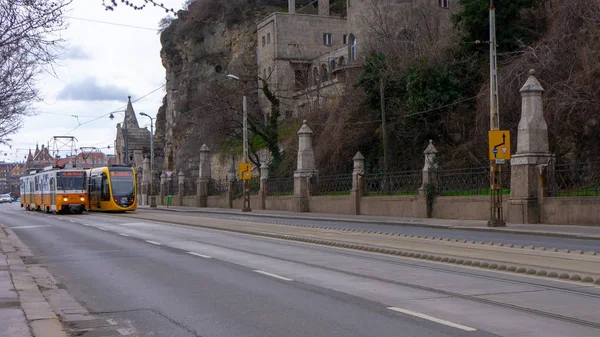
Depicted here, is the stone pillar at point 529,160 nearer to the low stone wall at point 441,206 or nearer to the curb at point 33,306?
the low stone wall at point 441,206

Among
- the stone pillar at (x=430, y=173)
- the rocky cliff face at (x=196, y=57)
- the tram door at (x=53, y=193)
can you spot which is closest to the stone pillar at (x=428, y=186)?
the stone pillar at (x=430, y=173)

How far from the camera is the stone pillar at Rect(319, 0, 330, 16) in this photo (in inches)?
3376

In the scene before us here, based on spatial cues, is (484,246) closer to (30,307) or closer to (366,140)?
(30,307)

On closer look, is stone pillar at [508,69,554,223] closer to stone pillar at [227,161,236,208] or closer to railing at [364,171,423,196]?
railing at [364,171,423,196]

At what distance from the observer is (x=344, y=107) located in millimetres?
50156

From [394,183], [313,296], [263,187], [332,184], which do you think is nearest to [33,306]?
[313,296]

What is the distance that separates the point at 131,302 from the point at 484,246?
9.86 metres

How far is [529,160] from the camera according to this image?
93.9ft

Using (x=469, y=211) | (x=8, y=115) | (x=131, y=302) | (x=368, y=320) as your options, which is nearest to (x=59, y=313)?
(x=131, y=302)

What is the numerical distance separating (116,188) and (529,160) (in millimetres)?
31175

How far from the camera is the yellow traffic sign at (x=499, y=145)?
89.8ft

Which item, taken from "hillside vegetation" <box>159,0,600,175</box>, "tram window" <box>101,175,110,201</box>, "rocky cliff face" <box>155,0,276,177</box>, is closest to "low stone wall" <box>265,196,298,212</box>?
"hillside vegetation" <box>159,0,600,175</box>

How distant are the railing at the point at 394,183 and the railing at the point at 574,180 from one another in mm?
8605

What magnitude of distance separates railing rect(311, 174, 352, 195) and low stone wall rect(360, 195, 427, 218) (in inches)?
97.1
